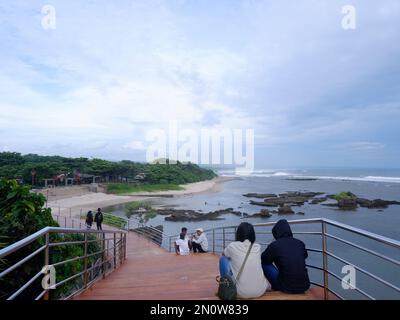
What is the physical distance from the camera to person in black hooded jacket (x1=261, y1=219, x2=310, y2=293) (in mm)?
3285

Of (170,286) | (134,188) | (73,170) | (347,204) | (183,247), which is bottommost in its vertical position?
(347,204)

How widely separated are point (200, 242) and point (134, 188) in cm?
4314

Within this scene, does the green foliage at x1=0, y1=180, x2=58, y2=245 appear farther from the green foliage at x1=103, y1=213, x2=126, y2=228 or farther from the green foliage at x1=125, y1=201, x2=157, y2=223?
the green foliage at x1=125, y1=201, x2=157, y2=223

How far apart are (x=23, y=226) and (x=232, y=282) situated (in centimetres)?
397

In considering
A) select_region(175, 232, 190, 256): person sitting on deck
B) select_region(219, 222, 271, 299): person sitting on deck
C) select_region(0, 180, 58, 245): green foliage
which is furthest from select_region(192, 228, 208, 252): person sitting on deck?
select_region(219, 222, 271, 299): person sitting on deck

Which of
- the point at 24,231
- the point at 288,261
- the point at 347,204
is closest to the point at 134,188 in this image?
the point at 347,204

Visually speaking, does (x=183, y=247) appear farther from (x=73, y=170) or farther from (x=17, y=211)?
(x=73, y=170)

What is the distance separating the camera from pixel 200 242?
9.29 metres

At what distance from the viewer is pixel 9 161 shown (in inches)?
1986

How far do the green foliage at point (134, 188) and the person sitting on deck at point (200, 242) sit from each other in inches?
1526

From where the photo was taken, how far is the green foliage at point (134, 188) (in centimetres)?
4722

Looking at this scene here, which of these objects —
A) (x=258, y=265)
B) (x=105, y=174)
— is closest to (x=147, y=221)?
(x=258, y=265)

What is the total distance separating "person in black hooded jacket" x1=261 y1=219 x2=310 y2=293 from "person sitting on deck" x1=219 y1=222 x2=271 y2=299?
0.53 ft

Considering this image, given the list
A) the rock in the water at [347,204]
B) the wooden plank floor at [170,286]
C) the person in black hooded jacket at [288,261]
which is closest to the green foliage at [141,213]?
the rock in the water at [347,204]
